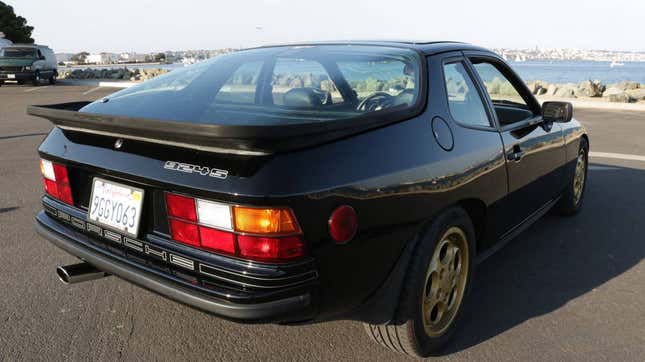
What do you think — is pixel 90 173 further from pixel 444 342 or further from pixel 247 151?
pixel 444 342

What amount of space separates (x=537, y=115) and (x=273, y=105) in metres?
1.99

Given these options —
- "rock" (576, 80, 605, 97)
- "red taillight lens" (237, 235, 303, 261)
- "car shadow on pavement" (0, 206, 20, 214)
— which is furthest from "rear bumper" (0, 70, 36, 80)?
"red taillight lens" (237, 235, 303, 261)

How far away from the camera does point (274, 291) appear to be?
1.89 meters

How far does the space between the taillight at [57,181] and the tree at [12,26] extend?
56053 millimetres

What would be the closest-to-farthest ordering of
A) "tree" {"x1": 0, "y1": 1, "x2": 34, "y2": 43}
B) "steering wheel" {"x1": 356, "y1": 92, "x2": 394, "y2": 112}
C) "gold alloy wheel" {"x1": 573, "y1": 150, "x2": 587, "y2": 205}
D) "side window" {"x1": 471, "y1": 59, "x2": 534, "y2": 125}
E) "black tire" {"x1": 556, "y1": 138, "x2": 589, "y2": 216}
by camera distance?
"steering wheel" {"x1": 356, "y1": 92, "x2": 394, "y2": 112} → "side window" {"x1": 471, "y1": 59, "x2": 534, "y2": 125} → "black tire" {"x1": 556, "y1": 138, "x2": 589, "y2": 216} → "gold alloy wheel" {"x1": 573, "y1": 150, "x2": 587, "y2": 205} → "tree" {"x1": 0, "y1": 1, "x2": 34, "y2": 43}

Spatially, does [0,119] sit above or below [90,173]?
below

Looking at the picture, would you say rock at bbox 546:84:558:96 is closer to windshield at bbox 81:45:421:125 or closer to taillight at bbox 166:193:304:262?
windshield at bbox 81:45:421:125

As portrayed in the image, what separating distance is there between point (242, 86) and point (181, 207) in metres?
1.15

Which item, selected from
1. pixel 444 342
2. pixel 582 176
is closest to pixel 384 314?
pixel 444 342

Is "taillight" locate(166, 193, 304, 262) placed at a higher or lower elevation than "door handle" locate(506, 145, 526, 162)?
higher

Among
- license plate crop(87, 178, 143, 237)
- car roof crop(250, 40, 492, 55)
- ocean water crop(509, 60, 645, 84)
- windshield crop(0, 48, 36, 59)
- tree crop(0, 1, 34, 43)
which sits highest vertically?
tree crop(0, 1, 34, 43)

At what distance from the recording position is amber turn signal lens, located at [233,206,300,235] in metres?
1.84

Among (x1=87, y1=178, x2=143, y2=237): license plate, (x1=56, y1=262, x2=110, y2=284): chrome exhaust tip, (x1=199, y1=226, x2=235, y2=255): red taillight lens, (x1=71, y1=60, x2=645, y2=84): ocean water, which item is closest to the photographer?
(x1=199, y1=226, x2=235, y2=255): red taillight lens

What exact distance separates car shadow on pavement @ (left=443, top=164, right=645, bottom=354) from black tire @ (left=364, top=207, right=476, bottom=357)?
209 mm
